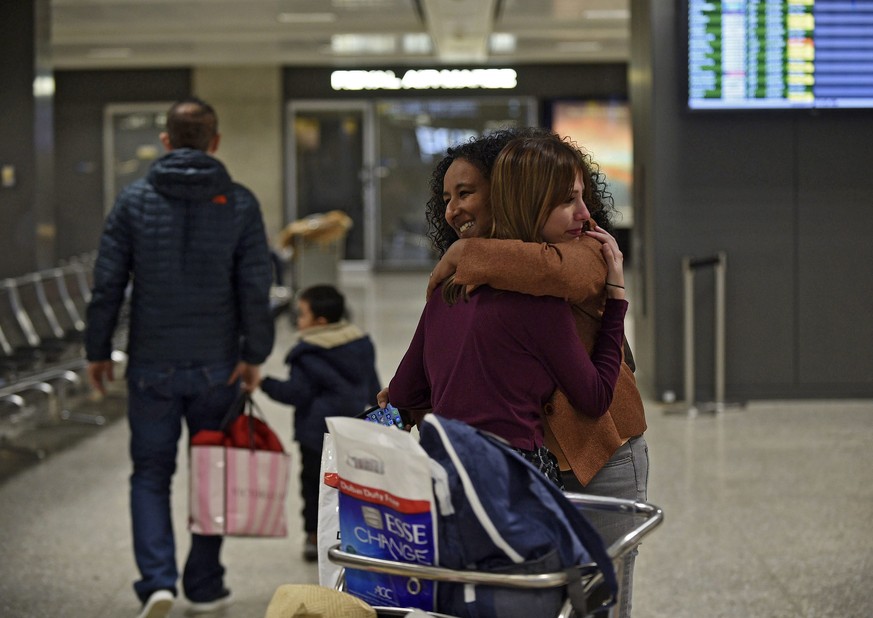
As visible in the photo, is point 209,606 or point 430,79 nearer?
point 209,606

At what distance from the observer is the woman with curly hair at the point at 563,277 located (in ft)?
6.96

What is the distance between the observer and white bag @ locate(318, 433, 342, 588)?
7.20 feet

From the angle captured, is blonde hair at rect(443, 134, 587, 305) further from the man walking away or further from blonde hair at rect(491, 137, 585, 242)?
the man walking away

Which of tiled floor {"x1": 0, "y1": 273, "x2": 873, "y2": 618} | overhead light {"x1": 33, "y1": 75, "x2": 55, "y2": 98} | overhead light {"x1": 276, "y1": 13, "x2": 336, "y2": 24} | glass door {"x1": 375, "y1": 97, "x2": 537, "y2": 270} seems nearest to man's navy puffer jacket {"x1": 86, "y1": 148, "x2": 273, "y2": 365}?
tiled floor {"x1": 0, "y1": 273, "x2": 873, "y2": 618}

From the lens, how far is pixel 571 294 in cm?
216

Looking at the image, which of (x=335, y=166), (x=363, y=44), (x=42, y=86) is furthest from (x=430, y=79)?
(x=42, y=86)

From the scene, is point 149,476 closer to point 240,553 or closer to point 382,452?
A: point 240,553

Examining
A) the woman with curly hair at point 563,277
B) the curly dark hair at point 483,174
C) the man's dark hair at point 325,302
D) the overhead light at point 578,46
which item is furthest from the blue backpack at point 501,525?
the overhead light at point 578,46

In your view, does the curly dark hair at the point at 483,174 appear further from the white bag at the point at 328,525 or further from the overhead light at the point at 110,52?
→ the overhead light at the point at 110,52

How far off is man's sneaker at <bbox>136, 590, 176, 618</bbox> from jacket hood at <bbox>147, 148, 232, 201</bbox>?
4.17 feet

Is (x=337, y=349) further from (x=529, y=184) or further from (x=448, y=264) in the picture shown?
(x=529, y=184)

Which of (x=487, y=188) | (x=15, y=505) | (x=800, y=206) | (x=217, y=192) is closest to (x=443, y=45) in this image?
(x=800, y=206)

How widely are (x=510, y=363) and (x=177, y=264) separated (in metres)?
2.10

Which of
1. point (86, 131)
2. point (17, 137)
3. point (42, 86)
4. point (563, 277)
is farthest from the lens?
point (86, 131)
